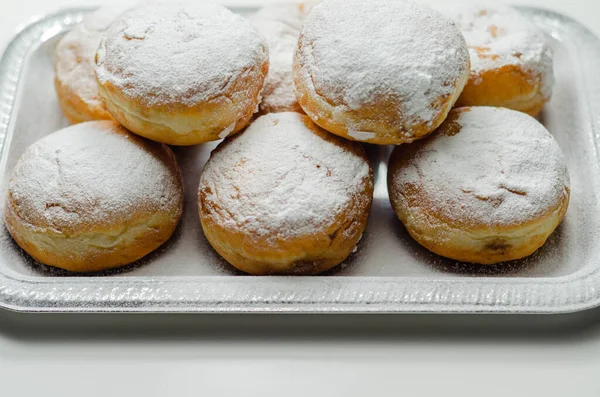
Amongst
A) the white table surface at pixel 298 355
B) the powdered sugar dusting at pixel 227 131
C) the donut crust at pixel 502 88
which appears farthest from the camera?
the donut crust at pixel 502 88

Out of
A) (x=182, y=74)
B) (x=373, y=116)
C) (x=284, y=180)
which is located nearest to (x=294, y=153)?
(x=284, y=180)

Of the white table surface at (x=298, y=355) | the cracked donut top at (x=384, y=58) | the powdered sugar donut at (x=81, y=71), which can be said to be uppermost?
the cracked donut top at (x=384, y=58)

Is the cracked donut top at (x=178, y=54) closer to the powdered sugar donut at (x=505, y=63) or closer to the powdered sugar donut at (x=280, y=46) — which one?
the powdered sugar donut at (x=280, y=46)

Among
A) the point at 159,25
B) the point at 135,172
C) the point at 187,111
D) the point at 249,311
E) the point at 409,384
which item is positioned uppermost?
the point at 159,25

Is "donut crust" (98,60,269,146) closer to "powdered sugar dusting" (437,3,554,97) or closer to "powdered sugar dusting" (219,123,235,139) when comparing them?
"powdered sugar dusting" (219,123,235,139)

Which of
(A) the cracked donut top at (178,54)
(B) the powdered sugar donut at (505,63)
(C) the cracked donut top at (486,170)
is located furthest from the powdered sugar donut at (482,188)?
(A) the cracked donut top at (178,54)

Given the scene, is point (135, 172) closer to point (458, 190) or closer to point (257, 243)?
point (257, 243)

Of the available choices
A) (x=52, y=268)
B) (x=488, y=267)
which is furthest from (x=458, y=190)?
(x=52, y=268)
